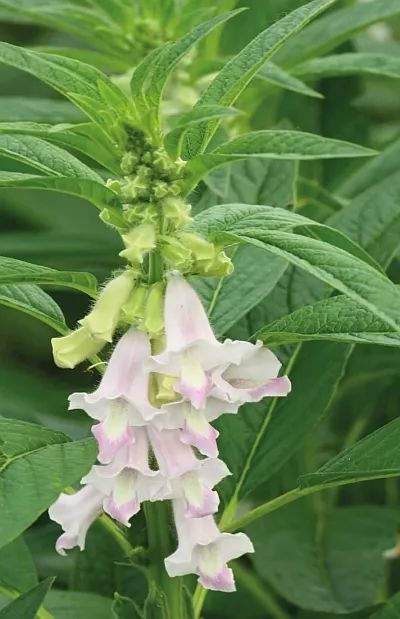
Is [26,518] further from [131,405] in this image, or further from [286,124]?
[286,124]

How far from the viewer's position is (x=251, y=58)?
0.92 m

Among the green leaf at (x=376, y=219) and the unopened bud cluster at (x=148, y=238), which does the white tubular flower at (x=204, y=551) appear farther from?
the green leaf at (x=376, y=219)

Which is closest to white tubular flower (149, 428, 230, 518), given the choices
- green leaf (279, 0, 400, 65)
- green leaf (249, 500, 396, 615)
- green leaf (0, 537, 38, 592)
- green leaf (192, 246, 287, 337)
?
green leaf (192, 246, 287, 337)

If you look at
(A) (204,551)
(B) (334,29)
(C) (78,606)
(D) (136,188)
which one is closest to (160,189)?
(D) (136,188)

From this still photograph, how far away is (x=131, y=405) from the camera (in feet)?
2.96

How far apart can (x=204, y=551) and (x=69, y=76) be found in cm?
44

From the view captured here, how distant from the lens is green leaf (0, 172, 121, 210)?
87 cm

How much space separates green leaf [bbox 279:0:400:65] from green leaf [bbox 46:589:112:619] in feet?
2.87

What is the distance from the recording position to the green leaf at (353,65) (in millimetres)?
1560

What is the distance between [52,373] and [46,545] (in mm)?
643

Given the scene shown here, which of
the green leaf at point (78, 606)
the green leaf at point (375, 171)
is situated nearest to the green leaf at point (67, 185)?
the green leaf at point (78, 606)

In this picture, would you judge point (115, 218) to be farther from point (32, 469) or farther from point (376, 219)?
point (376, 219)

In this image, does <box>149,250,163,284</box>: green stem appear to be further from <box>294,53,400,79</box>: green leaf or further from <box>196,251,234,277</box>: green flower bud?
<box>294,53,400,79</box>: green leaf

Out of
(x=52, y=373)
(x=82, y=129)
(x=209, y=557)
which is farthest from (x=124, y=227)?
(x=52, y=373)
